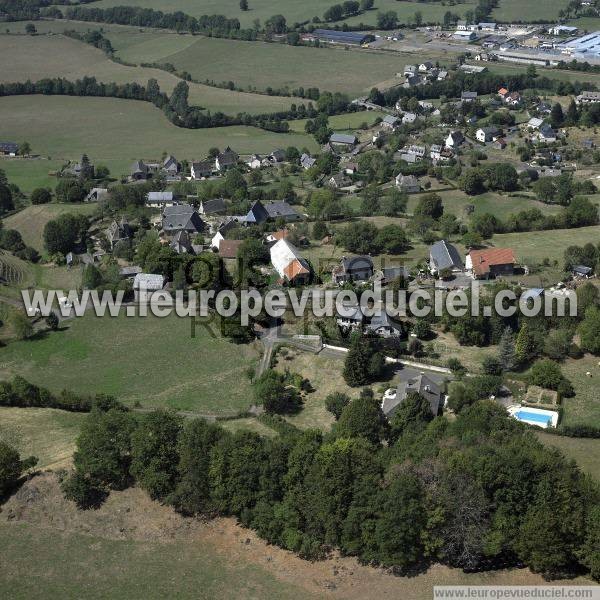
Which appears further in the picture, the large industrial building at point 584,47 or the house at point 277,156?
the large industrial building at point 584,47

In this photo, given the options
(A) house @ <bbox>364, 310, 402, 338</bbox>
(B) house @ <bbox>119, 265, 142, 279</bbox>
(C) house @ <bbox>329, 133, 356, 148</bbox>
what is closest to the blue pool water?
(A) house @ <bbox>364, 310, 402, 338</bbox>

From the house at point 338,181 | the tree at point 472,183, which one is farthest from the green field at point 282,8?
the tree at point 472,183

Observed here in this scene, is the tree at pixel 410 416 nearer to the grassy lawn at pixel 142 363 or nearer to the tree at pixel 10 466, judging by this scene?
the grassy lawn at pixel 142 363

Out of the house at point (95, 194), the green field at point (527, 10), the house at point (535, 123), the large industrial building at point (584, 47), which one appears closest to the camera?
the house at point (95, 194)

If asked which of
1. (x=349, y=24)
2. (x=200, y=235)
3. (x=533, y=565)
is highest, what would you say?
(x=349, y=24)

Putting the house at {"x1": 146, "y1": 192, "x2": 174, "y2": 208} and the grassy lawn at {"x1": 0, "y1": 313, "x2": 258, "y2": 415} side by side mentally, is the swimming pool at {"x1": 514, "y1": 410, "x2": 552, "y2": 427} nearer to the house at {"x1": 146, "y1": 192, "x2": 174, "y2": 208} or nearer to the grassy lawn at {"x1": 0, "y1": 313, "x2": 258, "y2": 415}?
the grassy lawn at {"x1": 0, "y1": 313, "x2": 258, "y2": 415}

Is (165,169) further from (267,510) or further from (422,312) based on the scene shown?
(267,510)

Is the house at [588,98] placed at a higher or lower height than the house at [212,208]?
higher

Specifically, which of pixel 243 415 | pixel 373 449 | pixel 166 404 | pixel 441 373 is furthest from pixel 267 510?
pixel 441 373
